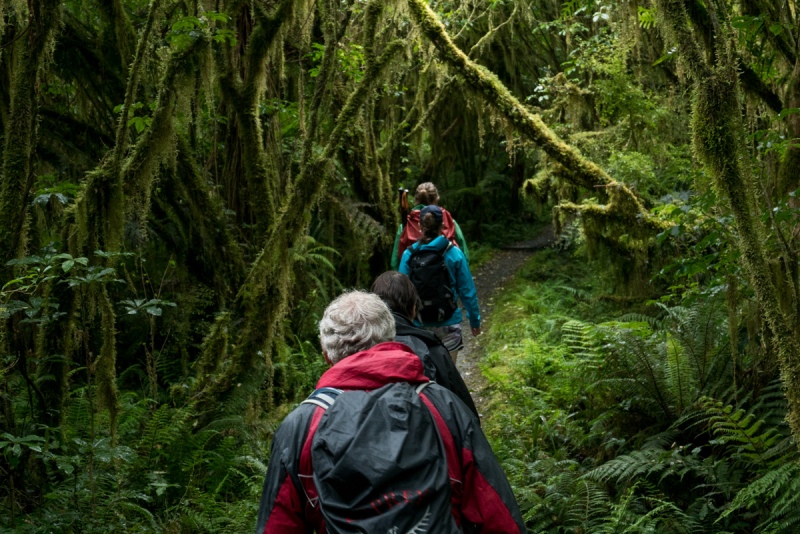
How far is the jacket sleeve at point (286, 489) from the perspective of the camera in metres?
2.20

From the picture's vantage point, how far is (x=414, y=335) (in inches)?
138

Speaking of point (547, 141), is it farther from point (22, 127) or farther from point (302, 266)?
point (22, 127)

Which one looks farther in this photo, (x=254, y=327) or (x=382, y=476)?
(x=254, y=327)

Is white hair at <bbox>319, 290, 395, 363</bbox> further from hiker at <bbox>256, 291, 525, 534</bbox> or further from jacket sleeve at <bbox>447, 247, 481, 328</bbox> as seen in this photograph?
jacket sleeve at <bbox>447, 247, 481, 328</bbox>

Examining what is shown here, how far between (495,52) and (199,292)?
486 inches

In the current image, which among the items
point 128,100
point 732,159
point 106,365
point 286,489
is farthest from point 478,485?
point 128,100

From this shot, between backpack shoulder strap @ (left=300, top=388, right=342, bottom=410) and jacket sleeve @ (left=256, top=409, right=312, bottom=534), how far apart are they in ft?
0.21

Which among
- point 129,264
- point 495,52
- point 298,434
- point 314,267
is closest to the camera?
point 298,434

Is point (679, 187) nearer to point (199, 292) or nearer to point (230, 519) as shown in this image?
point (199, 292)

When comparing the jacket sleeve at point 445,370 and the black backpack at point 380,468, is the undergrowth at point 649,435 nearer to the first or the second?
the jacket sleeve at point 445,370

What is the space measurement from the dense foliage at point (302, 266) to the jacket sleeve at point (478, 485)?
2.04m

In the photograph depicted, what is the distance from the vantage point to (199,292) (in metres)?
8.14

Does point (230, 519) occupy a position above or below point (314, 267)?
below

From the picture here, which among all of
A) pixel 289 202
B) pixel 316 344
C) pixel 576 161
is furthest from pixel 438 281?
pixel 316 344
